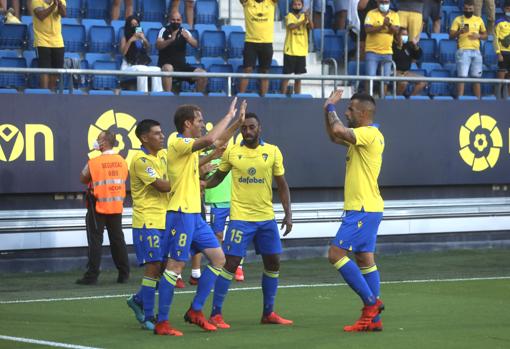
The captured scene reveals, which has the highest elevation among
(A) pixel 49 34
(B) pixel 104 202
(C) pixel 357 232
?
(A) pixel 49 34

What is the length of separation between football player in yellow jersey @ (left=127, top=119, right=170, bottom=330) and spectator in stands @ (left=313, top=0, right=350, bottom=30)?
1071cm

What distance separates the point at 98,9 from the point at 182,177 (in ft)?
35.5

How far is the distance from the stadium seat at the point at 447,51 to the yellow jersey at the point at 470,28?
472mm

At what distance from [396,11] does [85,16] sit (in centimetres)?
591

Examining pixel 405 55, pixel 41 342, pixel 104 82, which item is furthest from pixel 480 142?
pixel 41 342

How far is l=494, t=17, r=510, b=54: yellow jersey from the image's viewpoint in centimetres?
2267

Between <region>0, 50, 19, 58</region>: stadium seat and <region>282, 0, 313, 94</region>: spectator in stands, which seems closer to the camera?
<region>0, 50, 19, 58</region>: stadium seat

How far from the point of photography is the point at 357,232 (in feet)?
37.0

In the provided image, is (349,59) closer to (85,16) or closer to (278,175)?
(85,16)

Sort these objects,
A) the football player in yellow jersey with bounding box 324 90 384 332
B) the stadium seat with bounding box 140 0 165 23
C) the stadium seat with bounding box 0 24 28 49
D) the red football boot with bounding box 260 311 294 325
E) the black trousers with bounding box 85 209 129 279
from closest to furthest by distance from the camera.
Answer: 1. the football player in yellow jersey with bounding box 324 90 384 332
2. the red football boot with bounding box 260 311 294 325
3. the black trousers with bounding box 85 209 129 279
4. the stadium seat with bounding box 0 24 28 49
5. the stadium seat with bounding box 140 0 165 23

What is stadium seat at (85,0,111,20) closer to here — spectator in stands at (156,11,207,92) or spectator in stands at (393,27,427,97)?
spectator in stands at (156,11,207,92)

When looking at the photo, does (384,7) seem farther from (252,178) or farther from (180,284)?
(252,178)

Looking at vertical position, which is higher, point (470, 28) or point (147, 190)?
point (470, 28)

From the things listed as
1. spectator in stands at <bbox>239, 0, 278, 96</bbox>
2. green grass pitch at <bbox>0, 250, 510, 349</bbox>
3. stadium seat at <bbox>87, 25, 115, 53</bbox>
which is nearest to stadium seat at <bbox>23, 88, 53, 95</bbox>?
green grass pitch at <bbox>0, 250, 510, 349</bbox>
